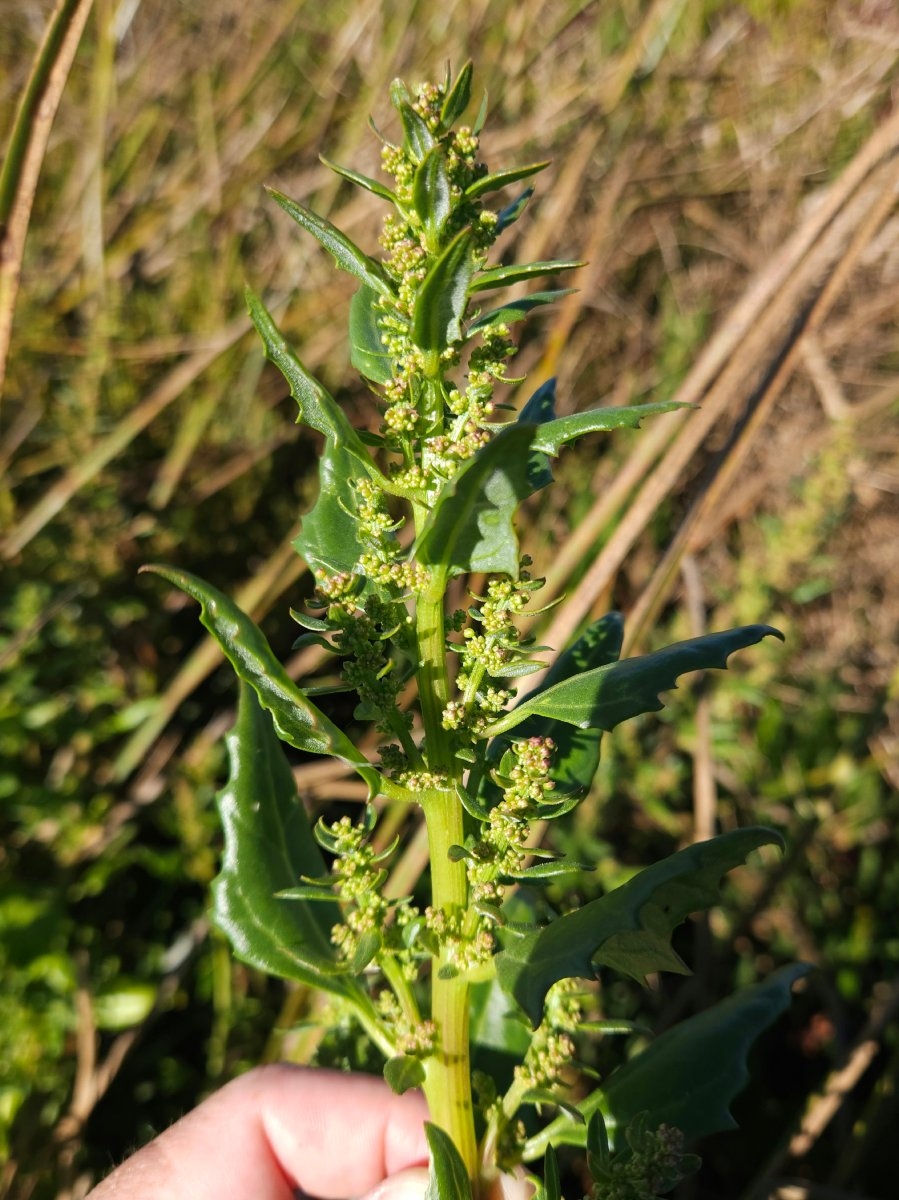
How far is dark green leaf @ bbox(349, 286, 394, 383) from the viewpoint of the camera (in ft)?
3.26

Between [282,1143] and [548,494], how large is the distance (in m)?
2.17

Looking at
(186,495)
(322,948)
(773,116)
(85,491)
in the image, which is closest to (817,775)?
(322,948)

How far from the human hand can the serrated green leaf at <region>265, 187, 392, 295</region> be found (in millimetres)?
1225

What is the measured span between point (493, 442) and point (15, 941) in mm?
2131

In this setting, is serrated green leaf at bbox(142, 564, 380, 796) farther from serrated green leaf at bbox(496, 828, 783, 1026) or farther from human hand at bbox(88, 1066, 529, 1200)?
human hand at bbox(88, 1066, 529, 1200)

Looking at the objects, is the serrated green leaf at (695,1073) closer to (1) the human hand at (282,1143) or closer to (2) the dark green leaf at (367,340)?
(1) the human hand at (282,1143)

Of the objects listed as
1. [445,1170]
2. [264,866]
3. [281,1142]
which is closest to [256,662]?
[264,866]

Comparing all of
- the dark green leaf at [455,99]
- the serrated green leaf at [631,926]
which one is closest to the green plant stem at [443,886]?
the serrated green leaf at [631,926]

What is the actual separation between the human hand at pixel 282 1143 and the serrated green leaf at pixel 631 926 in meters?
0.70

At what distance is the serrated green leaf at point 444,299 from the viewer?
2.64 ft

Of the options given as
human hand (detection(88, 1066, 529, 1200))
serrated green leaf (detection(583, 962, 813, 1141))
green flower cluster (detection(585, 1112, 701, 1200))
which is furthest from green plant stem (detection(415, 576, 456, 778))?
human hand (detection(88, 1066, 529, 1200))

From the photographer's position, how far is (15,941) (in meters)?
2.29

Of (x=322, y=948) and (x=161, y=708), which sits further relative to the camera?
(x=161, y=708)

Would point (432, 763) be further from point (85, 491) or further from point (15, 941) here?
point (85, 491)
